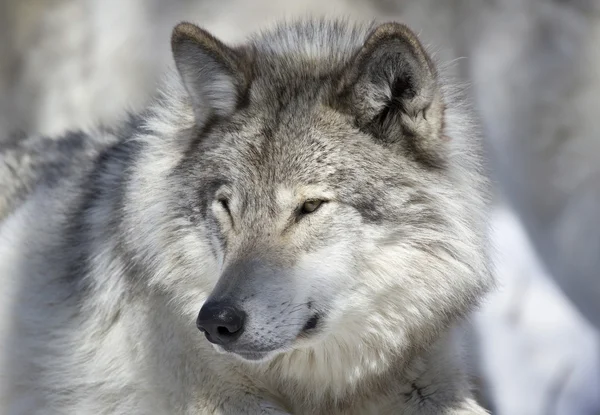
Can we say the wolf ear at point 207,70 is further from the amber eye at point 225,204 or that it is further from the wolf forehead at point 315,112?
the amber eye at point 225,204

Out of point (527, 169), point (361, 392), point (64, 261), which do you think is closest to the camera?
point (361, 392)

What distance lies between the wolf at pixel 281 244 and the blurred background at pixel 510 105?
110 centimetres

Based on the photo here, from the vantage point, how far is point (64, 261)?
4.04 meters

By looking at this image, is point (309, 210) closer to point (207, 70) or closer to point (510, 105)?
point (207, 70)

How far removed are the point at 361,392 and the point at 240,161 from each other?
1.09 m

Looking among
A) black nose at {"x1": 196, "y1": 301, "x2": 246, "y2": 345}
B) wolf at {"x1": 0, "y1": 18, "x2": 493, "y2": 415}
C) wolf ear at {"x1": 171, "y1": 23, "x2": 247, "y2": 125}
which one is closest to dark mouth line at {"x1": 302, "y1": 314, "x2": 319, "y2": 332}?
wolf at {"x1": 0, "y1": 18, "x2": 493, "y2": 415}

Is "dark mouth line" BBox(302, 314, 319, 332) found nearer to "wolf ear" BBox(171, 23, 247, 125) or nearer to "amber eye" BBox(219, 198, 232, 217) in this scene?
"amber eye" BBox(219, 198, 232, 217)

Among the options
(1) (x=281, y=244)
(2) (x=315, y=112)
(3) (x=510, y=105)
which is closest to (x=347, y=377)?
(1) (x=281, y=244)

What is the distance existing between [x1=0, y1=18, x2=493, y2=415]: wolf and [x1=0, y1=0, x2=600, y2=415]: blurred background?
1.10 metres

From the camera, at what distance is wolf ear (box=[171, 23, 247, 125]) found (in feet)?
10.5

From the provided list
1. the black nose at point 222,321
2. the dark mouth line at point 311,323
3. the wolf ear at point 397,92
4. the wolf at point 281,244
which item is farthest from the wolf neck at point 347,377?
the wolf ear at point 397,92

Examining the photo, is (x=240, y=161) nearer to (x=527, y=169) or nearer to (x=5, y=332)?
(x=5, y=332)

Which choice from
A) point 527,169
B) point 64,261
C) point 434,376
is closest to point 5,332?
point 64,261

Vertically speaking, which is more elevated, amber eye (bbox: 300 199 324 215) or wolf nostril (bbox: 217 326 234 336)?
amber eye (bbox: 300 199 324 215)
